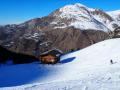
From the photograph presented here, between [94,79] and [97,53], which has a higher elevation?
[97,53]

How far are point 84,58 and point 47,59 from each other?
10167 mm

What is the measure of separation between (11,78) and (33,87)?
28.6 m

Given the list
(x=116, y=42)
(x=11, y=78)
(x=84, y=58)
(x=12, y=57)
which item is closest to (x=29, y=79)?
(x=11, y=78)

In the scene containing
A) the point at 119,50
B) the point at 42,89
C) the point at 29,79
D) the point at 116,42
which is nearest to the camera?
the point at 42,89

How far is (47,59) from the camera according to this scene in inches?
2857

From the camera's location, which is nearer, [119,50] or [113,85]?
[113,85]

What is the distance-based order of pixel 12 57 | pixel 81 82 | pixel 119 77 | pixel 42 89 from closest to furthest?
pixel 42 89, pixel 81 82, pixel 119 77, pixel 12 57

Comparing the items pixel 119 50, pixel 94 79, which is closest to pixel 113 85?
pixel 94 79

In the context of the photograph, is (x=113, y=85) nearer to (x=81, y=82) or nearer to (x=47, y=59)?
(x=81, y=82)

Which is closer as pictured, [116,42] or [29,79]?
[29,79]

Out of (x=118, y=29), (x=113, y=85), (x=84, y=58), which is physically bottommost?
(x=113, y=85)

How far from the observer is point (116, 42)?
7500 cm

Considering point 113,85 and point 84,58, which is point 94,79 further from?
point 84,58

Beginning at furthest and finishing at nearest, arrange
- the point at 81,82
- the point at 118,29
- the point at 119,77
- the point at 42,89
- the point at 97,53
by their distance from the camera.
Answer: the point at 118,29, the point at 97,53, the point at 119,77, the point at 81,82, the point at 42,89
